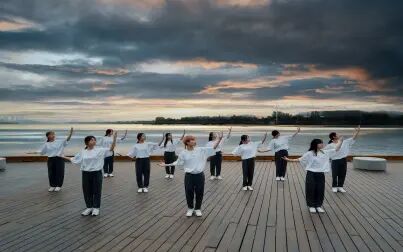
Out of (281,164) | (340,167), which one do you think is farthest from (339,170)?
(281,164)

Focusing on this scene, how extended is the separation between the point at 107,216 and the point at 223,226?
2.33m

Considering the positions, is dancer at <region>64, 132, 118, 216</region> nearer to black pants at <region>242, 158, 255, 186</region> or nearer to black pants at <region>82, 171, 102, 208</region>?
black pants at <region>82, 171, 102, 208</region>

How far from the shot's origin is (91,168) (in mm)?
7793

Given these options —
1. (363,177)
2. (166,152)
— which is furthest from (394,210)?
(166,152)

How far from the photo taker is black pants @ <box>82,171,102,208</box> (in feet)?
25.7

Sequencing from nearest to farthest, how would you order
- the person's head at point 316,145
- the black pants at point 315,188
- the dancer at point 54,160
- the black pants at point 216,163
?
the person's head at point 316,145 < the black pants at point 315,188 < the dancer at point 54,160 < the black pants at point 216,163

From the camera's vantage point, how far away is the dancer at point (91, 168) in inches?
306

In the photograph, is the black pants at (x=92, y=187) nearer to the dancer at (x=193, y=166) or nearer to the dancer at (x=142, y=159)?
A: the dancer at (x=193, y=166)

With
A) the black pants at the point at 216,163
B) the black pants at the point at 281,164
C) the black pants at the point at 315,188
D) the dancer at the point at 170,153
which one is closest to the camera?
the black pants at the point at 315,188

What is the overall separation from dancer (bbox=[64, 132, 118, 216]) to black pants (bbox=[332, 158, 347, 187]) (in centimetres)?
597

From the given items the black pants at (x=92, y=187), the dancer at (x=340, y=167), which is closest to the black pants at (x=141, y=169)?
the black pants at (x=92, y=187)

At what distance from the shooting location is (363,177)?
1328cm

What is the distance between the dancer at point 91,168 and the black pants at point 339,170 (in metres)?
5.97

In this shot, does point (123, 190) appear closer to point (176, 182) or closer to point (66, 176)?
point (176, 182)
